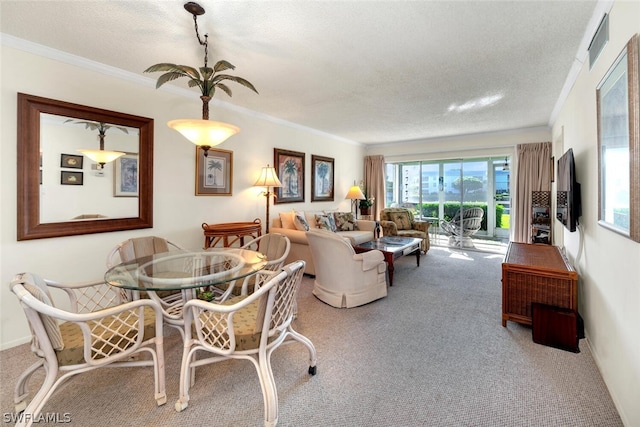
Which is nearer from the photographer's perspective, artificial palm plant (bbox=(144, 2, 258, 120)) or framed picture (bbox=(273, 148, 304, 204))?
artificial palm plant (bbox=(144, 2, 258, 120))

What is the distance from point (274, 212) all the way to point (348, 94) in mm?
2268

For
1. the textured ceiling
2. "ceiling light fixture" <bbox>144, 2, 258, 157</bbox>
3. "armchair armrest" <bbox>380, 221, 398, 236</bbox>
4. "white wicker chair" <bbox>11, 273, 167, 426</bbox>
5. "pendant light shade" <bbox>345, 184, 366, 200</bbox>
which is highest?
the textured ceiling

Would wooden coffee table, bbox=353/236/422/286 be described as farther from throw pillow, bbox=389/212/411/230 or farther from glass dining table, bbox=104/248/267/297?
glass dining table, bbox=104/248/267/297

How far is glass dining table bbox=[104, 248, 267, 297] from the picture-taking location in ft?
5.73

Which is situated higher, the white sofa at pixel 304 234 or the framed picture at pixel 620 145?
the framed picture at pixel 620 145

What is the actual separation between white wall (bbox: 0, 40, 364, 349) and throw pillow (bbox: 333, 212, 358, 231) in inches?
37.2

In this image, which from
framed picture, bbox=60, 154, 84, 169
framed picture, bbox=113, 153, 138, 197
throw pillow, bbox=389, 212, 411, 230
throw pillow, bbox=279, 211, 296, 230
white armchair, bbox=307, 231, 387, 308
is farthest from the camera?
throw pillow, bbox=389, 212, 411, 230

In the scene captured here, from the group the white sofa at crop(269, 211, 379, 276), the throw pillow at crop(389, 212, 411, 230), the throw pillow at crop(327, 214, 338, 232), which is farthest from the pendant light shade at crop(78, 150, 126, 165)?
the throw pillow at crop(389, 212, 411, 230)

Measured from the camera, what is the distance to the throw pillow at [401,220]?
232 inches

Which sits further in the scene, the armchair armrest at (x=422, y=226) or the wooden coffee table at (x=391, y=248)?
the armchair armrest at (x=422, y=226)

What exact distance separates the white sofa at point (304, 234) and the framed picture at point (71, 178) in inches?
93.0

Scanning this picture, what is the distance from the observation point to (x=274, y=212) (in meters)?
4.80

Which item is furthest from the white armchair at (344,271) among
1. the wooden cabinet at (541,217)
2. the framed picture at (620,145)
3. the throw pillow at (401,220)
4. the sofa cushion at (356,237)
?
the wooden cabinet at (541,217)

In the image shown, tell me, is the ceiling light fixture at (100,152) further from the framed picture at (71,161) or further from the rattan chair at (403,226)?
the rattan chair at (403,226)
